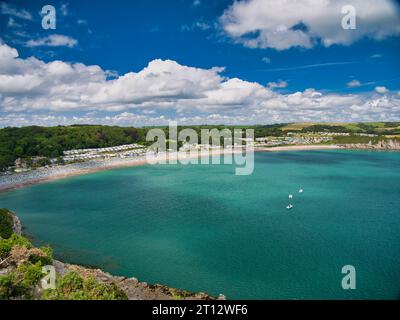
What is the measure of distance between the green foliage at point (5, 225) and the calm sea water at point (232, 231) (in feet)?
6.78

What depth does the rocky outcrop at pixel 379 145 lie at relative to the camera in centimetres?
9919

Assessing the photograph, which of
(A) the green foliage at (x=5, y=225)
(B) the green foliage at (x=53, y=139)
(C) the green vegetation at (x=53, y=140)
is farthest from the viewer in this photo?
(B) the green foliage at (x=53, y=139)

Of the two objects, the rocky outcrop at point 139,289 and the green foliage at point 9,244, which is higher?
the green foliage at point 9,244

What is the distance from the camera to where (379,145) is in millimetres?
102500

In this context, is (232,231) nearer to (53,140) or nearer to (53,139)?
(53,140)

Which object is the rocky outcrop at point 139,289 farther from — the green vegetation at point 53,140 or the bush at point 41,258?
the green vegetation at point 53,140

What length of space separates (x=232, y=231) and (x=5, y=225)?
1737 cm

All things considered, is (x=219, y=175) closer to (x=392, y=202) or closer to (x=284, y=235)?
(x=392, y=202)

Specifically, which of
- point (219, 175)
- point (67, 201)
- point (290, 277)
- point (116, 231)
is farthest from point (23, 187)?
point (290, 277)

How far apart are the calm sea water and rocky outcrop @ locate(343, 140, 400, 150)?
58.0 meters

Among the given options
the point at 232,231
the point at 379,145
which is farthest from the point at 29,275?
the point at 379,145

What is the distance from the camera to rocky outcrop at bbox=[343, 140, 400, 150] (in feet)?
325

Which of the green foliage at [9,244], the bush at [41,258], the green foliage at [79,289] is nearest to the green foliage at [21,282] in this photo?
the bush at [41,258]

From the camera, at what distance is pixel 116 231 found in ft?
88.5
